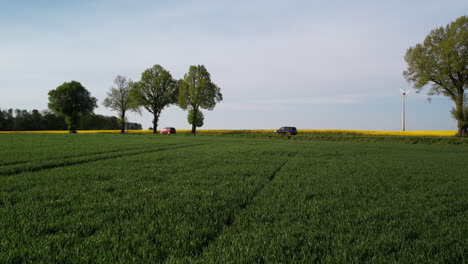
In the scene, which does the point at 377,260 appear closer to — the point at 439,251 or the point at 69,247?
the point at 439,251

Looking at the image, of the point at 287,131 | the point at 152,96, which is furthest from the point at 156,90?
the point at 287,131

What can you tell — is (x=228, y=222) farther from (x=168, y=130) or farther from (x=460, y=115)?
(x=168, y=130)

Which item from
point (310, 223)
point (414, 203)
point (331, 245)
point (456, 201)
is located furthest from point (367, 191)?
point (331, 245)

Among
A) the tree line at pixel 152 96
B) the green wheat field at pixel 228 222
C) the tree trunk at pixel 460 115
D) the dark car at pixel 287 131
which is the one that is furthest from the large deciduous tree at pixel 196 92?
the green wheat field at pixel 228 222

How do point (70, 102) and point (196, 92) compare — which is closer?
point (196, 92)

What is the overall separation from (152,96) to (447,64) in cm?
6423

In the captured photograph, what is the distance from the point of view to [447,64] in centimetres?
4494

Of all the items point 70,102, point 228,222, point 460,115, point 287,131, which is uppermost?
point 70,102

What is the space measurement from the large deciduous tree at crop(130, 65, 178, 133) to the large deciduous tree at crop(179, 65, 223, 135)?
21.1 ft

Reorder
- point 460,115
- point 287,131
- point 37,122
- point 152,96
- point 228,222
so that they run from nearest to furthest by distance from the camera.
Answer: point 228,222 < point 460,115 < point 287,131 < point 152,96 < point 37,122

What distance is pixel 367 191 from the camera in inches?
276

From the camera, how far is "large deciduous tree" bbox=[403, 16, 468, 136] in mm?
44344

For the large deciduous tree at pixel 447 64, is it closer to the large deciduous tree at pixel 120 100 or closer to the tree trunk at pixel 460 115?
the tree trunk at pixel 460 115

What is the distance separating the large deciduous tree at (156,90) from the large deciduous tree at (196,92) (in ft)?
21.1
